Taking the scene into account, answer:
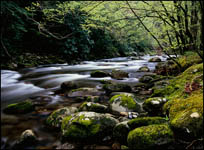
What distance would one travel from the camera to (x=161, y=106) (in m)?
3.14

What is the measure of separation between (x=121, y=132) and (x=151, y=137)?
1.89 feet

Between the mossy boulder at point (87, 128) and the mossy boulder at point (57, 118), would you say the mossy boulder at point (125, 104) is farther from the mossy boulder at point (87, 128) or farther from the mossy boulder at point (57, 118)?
the mossy boulder at point (57, 118)

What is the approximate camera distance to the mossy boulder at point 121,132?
2353 mm

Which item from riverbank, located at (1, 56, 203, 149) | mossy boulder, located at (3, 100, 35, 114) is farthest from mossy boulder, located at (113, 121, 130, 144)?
mossy boulder, located at (3, 100, 35, 114)

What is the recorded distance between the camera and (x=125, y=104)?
3.49 meters

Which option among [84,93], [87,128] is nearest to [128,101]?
[87,128]

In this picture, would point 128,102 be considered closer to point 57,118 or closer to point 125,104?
point 125,104

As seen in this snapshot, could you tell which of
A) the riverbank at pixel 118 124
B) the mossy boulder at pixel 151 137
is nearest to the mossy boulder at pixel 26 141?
the riverbank at pixel 118 124

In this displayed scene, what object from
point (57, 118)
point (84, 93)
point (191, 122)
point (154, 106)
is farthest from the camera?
point (84, 93)

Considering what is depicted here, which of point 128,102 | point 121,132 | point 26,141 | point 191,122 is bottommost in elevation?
point 26,141

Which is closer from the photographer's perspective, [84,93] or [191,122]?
[191,122]

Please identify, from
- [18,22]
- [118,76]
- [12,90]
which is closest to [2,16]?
[18,22]

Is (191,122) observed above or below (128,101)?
above

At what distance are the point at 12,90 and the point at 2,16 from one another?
8939 mm
